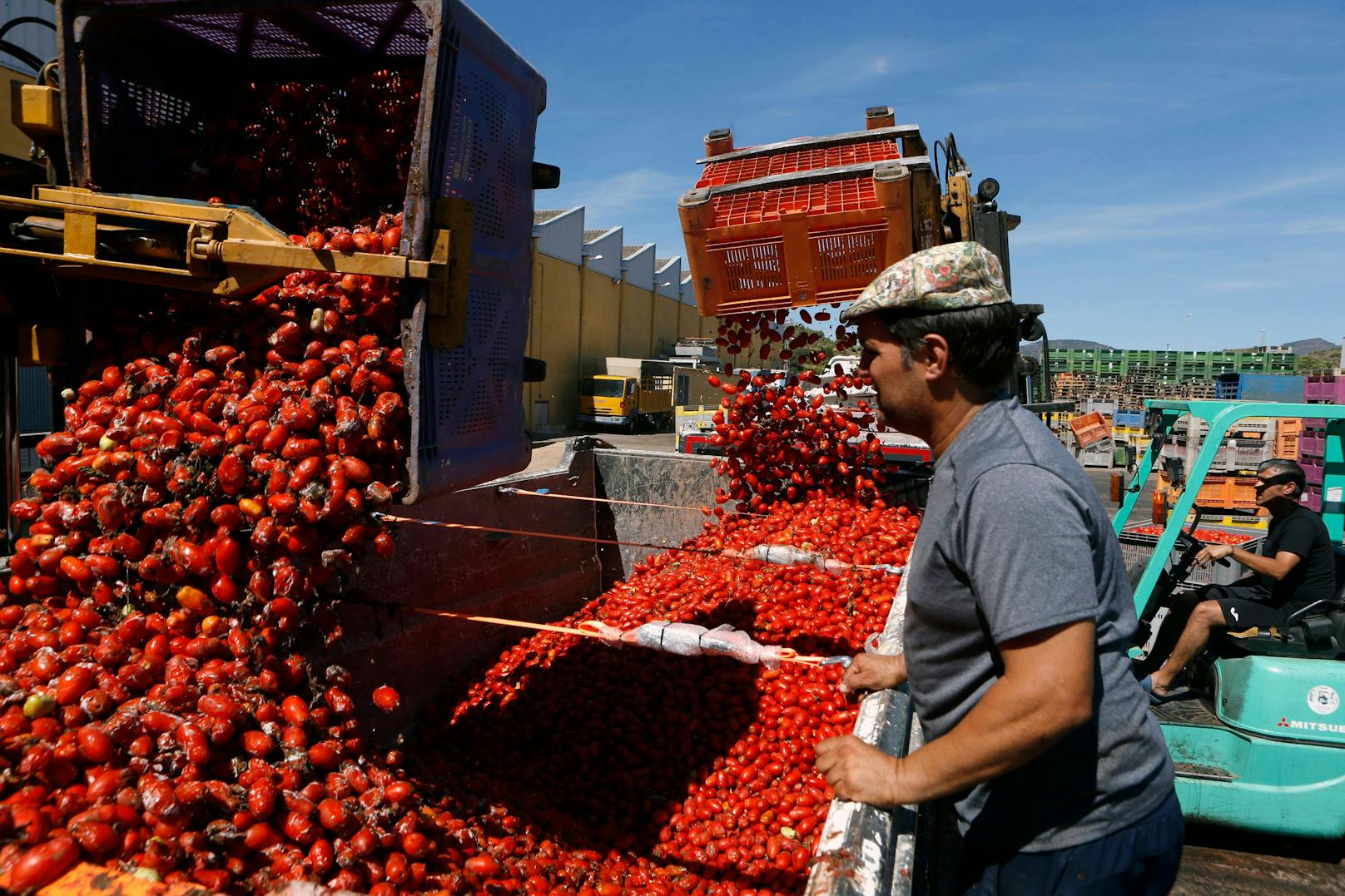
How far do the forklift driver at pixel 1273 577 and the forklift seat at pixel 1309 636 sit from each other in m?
0.05

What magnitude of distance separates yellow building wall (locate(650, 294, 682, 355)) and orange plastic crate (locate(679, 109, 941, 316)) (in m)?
34.1

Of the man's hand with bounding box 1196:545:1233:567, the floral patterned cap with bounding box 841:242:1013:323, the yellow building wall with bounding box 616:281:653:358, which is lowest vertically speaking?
the man's hand with bounding box 1196:545:1233:567

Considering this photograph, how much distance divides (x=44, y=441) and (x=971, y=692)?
3.20m

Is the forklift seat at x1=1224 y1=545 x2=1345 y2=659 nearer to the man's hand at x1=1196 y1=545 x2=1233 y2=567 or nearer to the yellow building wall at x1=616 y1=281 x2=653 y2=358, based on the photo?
the man's hand at x1=1196 y1=545 x2=1233 y2=567

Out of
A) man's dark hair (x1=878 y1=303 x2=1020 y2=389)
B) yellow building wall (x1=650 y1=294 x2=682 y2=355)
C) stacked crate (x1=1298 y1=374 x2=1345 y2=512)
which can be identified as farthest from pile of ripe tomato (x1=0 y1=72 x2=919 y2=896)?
yellow building wall (x1=650 y1=294 x2=682 y2=355)

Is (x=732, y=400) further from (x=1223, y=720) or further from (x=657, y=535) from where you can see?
(x=1223, y=720)

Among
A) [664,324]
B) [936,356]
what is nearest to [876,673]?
[936,356]

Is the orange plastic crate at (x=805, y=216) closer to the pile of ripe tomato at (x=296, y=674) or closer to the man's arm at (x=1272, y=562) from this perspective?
the pile of ripe tomato at (x=296, y=674)

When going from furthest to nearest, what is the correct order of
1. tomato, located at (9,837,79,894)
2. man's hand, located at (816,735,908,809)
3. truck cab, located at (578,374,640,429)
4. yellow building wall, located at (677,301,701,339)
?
yellow building wall, located at (677,301,701,339) < truck cab, located at (578,374,640,429) < tomato, located at (9,837,79,894) < man's hand, located at (816,735,908,809)

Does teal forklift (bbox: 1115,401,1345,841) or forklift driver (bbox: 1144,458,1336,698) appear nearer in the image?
teal forklift (bbox: 1115,401,1345,841)

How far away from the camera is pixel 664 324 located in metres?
40.7

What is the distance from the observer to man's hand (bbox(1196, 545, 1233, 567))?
5.12 m

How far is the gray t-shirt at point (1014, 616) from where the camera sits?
140 cm

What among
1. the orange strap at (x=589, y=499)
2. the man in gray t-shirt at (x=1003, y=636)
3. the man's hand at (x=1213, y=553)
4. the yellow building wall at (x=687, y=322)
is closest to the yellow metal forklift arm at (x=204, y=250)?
the man in gray t-shirt at (x=1003, y=636)
